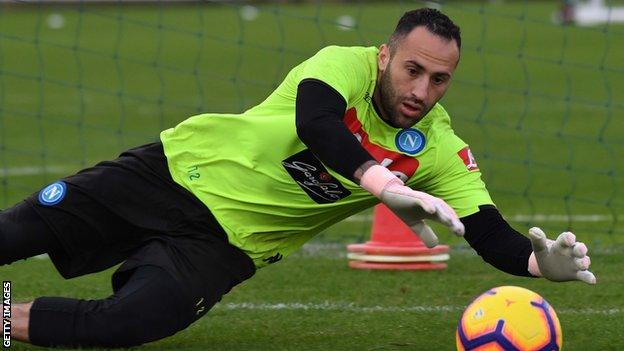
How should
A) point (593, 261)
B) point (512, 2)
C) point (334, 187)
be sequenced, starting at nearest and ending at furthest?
1. point (334, 187)
2. point (593, 261)
3. point (512, 2)

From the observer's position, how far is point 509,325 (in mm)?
4934

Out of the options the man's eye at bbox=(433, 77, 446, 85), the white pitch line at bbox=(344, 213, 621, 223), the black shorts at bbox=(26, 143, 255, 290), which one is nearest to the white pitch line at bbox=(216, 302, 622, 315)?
the black shorts at bbox=(26, 143, 255, 290)

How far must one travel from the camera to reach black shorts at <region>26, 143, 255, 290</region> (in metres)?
5.47

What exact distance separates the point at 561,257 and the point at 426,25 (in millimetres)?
1037

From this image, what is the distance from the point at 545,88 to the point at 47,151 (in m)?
7.97

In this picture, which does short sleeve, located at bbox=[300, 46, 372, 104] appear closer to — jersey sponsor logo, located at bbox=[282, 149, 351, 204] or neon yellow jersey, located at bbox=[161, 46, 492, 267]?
neon yellow jersey, located at bbox=[161, 46, 492, 267]

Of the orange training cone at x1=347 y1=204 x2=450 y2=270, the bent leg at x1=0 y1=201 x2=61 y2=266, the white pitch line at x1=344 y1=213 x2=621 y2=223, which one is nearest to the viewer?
the bent leg at x1=0 y1=201 x2=61 y2=266

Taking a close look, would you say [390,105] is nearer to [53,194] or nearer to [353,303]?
[53,194]

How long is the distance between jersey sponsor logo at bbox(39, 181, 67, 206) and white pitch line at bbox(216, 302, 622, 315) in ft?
4.46

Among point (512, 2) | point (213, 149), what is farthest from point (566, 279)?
point (512, 2)

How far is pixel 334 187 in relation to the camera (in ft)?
18.0

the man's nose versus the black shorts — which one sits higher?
the man's nose

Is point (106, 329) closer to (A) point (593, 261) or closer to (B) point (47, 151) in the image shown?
(A) point (593, 261)

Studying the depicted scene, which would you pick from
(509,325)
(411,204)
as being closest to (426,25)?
(411,204)
